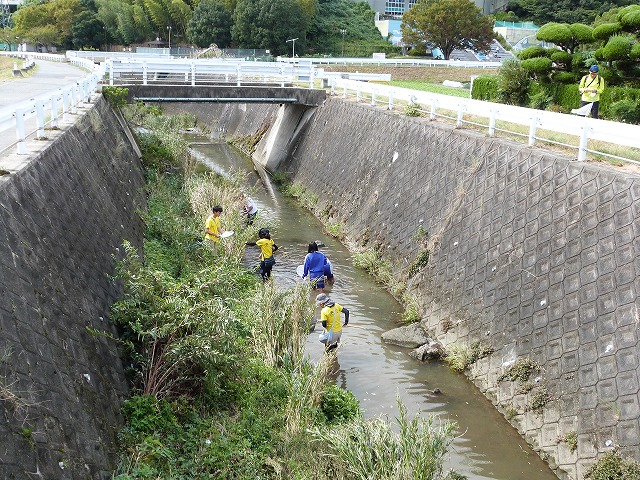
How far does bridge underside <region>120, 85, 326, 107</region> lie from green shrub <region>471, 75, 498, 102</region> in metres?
5.91

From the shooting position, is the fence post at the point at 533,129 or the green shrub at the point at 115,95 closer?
the fence post at the point at 533,129

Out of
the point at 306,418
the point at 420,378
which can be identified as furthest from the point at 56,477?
the point at 420,378

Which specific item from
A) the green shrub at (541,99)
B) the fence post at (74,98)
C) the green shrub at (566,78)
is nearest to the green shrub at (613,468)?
the fence post at (74,98)

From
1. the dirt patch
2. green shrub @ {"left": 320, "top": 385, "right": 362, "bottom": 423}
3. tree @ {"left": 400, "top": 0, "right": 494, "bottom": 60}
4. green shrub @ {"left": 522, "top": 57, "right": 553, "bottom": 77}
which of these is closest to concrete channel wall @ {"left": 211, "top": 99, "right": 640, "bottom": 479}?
green shrub @ {"left": 320, "top": 385, "right": 362, "bottom": 423}

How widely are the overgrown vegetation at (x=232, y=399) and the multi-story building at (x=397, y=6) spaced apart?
81.5m

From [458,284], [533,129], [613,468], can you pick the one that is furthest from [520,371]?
[533,129]

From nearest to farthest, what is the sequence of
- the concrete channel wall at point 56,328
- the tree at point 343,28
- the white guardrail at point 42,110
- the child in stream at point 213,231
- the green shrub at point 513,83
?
1. the concrete channel wall at point 56,328
2. the white guardrail at point 42,110
3. the child in stream at point 213,231
4. the green shrub at point 513,83
5. the tree at point 343,28

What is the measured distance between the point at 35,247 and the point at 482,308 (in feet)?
22.8

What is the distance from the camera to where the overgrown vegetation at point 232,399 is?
679 centimetres

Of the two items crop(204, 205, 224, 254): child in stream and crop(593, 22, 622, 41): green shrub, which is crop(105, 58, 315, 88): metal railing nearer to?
crop(593, 22, 622, 41): green shrub

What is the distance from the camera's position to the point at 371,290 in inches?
563

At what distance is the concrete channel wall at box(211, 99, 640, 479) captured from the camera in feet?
25.8

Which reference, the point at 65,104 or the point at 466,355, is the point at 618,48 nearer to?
the point at 466,355

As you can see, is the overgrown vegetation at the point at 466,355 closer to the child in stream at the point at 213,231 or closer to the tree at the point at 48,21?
the child in stream at the point at 213,231
